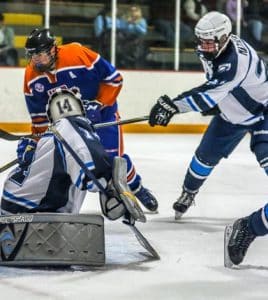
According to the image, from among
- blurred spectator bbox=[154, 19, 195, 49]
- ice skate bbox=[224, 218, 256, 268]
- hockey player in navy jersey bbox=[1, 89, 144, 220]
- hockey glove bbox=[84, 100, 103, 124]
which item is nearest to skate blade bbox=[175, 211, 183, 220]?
hockey glove bbox=[84, 100, 103, 124]

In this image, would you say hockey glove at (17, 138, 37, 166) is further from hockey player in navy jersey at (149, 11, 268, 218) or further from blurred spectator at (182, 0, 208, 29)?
blurred spectator at (182, 0, 208, 29)

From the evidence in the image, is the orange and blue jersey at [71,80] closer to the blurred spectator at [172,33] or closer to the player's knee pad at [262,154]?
the player's knee pad at [262,154]

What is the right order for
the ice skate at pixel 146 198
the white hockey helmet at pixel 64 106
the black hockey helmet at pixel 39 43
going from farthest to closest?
1. the ice skate at pixel 146 198
2. the black hockey helmet at pixel 39 43
3. the white hockey helmet at pixel 64 106

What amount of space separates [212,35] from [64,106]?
0.79 meters

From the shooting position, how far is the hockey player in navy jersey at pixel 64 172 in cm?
298

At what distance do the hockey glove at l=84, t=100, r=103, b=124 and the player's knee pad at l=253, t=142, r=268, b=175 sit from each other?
65 centimetres

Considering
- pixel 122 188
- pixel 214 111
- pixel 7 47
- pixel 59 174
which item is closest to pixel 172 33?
pixel 7 47

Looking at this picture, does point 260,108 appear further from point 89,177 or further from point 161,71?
point 161,71

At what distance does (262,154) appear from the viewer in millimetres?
3656

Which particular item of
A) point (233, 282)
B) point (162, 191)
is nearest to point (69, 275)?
point (233, 282)

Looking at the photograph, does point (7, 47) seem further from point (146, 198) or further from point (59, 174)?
point (59, 174)

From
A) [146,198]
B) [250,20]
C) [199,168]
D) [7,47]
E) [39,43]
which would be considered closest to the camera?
[39,43]

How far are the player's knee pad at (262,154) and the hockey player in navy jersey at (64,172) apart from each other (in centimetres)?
75

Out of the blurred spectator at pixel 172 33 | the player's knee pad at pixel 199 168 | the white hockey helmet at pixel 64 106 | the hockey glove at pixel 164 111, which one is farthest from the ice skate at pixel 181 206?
the blurred spectator at pixel 172 33
